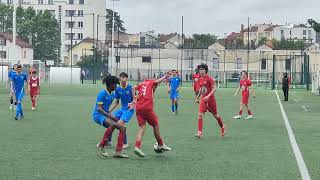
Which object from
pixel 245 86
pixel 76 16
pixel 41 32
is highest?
pixel 76 16

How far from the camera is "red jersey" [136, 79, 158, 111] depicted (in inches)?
550

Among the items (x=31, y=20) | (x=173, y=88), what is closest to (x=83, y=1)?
(x=31, y=20)

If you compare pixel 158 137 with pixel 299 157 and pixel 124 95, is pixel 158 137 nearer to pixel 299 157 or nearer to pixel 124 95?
pixel 124 95

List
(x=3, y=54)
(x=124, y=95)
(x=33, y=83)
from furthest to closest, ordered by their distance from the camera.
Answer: (x=3, y=54)
(x=33, y=83)
(x=124, y=95)

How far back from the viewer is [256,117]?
86.6 feet

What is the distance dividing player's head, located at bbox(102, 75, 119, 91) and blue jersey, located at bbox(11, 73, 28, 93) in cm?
1078

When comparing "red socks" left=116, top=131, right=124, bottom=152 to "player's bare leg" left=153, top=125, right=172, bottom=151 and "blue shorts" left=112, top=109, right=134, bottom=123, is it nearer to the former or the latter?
"blue shorts" left=112, top=109, right=134, bottom=123

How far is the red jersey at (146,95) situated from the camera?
13961 millimetres

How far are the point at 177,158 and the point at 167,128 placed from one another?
7.25 meters

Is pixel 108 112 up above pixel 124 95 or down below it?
below

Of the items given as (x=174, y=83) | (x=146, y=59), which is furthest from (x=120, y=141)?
(x=146, y=59)

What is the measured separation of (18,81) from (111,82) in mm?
11027

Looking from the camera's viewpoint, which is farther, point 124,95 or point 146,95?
point 124,95

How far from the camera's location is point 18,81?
23.9 m
